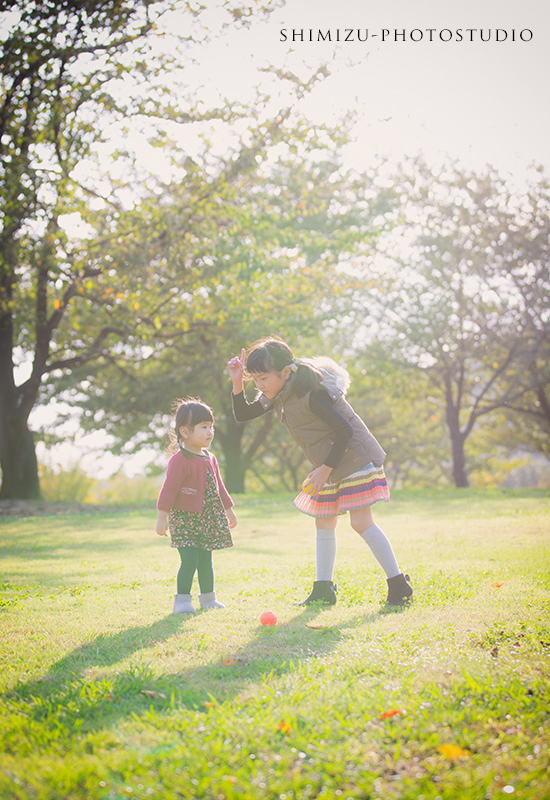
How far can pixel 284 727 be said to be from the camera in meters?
2.12

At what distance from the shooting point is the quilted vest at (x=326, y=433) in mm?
4176

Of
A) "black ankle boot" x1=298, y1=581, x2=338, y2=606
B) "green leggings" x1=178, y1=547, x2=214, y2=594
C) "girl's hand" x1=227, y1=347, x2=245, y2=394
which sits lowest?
"black ankle boot" x1=298, y1=581, x2=338, y2=606

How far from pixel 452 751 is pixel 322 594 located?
225cm

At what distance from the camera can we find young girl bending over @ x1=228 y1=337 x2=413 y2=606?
4.06 meters

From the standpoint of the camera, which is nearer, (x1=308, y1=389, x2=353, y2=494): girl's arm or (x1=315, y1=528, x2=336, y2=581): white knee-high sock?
(x1=308, y1=389, x2=353, y2=494): girl's arm

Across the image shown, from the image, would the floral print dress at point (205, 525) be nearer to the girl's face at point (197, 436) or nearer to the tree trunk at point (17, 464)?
the girl's face at point (197, 436)

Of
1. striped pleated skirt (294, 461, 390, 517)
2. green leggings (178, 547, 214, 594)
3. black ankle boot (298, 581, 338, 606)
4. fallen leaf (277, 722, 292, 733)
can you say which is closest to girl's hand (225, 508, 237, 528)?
green leggings (178, 547, 214, 594)

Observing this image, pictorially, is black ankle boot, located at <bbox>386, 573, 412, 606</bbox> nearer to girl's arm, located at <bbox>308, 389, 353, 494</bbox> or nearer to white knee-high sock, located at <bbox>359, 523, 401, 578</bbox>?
white knee-high sock, located at <bbox>359, 523, 401, 578</bbox>

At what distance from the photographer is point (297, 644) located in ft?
10.4

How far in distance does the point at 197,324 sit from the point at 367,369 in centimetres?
823

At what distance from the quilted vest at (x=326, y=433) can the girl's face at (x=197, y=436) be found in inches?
22.7

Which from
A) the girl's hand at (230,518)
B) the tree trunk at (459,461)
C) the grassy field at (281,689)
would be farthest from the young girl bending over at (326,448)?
the tree trunk at (459,461)

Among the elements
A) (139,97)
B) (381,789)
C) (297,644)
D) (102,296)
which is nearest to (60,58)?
(139,97)

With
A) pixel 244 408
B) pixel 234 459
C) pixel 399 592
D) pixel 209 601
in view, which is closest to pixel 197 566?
pixel 209 601
